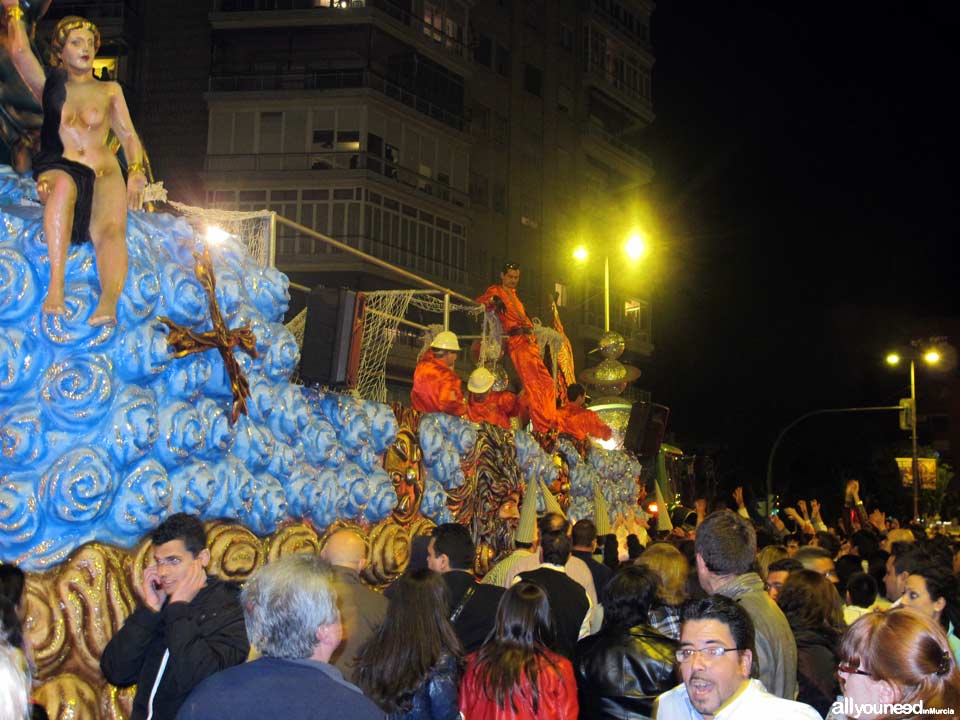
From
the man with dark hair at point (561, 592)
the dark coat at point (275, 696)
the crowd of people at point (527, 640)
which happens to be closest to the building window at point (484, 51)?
the crowd of people at point (527, 640)

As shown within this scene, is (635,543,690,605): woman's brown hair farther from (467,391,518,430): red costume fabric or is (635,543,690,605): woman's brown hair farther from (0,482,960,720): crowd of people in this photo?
(467,391,518,430): red costume fabric

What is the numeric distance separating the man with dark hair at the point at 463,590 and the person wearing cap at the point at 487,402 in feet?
21.8

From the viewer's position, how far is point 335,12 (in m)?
27.1

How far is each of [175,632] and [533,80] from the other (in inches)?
1330

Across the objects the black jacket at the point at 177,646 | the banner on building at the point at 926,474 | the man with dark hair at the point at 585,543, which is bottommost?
the black jacket at the point at 177,646

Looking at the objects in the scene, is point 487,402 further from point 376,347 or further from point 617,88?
point 617,88

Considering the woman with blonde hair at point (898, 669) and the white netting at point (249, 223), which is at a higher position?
the white netting at point (249, 223)

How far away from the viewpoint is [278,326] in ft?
28.1

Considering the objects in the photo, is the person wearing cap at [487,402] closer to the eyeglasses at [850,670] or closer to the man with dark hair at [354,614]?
the man with dark hair at [354,614]

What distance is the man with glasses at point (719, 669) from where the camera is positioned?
3.66 meters

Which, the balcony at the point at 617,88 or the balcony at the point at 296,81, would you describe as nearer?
the balcony at the point at 296,81

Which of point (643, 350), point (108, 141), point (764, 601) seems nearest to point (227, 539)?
point (108, 141)

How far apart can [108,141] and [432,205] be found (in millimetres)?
21574

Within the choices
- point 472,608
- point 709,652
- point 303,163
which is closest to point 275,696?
point 709,652
